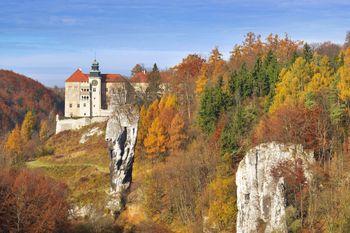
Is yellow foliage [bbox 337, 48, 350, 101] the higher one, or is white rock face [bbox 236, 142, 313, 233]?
yellow foliage [bbox 337, 48, 350, 101]

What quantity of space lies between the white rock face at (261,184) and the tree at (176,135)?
13.3m

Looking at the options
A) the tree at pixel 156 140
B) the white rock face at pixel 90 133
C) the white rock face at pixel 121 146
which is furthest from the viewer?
the white rock face at pixel 90 133

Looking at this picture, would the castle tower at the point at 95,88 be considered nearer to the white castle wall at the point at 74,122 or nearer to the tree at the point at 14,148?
the white castle wall at the point at 74,122

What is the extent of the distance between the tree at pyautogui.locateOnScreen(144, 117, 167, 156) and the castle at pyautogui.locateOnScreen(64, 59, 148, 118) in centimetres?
2499

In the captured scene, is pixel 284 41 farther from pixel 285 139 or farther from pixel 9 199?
pixel 9 199

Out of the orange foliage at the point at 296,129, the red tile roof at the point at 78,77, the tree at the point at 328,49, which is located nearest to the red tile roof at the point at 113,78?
the red tile roof at the point at 78,77

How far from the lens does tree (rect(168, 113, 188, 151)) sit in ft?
159

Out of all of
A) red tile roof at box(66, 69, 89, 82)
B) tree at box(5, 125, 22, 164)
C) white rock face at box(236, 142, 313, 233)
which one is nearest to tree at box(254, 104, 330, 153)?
white rock face at box(236, 142, 313, 233)

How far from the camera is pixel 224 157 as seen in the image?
129ft

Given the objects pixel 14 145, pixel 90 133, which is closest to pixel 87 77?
pixel 90 133

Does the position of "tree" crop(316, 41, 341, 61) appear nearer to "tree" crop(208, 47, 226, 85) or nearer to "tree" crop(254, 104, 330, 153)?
"tree" crop(208, 47, 226, 85)

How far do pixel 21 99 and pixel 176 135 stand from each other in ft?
301

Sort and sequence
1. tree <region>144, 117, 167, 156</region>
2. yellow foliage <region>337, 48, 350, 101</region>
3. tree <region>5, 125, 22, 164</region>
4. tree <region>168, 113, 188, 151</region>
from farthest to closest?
tree <region>5, 125, 22, 164</region> < tree <region>144, 117, 167, 156</region> < tree <region>168, 113, 188, 151</region> < yellow foliage <region>337, 48, 350, 101</region>

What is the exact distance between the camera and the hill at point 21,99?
11925 cm
